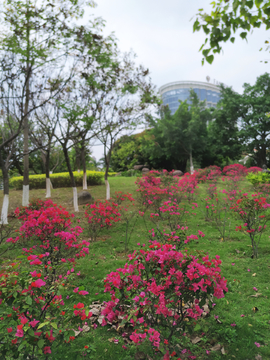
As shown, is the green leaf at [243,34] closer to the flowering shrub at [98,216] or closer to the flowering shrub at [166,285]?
the flowering shrub at [166,285]

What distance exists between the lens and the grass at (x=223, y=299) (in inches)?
96.5

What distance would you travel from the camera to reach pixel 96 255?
5.26 m

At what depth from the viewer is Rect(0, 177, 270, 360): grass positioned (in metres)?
2.45

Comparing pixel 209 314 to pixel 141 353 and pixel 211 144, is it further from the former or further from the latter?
pixel 211 144

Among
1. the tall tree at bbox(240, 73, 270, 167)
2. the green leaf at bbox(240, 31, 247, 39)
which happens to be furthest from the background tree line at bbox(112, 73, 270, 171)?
the green leaf at bbox(240, 31, 247, 39)

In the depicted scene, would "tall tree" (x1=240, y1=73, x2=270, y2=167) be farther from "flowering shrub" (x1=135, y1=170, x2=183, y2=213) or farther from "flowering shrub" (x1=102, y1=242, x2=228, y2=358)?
"flowering shrub" (x1=102, y1=242, x2=228, y2=358)

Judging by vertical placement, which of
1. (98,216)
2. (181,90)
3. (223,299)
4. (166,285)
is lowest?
(223,299)

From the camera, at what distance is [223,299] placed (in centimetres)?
340

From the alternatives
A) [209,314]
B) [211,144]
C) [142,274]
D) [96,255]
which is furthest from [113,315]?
[211,144]

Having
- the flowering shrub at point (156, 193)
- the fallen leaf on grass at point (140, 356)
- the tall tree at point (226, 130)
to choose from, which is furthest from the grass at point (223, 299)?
the tall tree at point (226, 130)

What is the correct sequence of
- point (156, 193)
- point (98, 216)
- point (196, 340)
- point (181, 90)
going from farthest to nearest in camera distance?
1. point (181, 90)
2. point (156, 193)
3. point (98, 216)
4. point (196, 340)

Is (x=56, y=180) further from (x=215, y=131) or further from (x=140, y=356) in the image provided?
(x=215, y=131)

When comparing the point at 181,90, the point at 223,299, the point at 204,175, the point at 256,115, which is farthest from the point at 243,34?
the point at 181,90

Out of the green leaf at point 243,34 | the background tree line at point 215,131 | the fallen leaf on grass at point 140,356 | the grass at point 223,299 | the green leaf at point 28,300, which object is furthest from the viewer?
the background tree line at point 215,131
